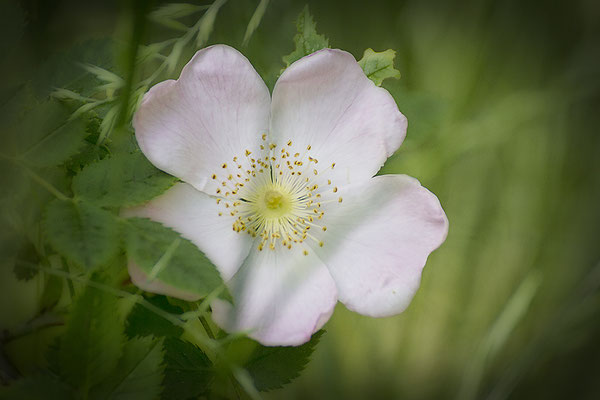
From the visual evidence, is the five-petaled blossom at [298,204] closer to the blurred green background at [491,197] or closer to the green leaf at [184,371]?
the green leaf at [184,371]

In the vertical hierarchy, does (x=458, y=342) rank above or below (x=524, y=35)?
below

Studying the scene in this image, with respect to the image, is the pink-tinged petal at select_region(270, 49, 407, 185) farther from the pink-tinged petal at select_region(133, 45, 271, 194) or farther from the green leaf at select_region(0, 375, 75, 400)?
the green leaf at select_region(0, 375, 75, 400)

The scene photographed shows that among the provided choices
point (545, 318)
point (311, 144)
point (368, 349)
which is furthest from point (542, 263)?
point (311, 144)

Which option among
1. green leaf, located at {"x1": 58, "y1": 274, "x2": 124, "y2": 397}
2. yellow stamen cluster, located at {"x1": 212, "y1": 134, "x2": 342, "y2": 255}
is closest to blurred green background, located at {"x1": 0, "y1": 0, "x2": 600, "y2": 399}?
yellow stamen cluster, located at {"x1": 212, "y1": 134, "x2": 342, "y2": 255}

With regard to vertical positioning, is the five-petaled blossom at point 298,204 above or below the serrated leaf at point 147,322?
above

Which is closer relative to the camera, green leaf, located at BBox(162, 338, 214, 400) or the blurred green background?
green leaf, located at BBox(162, 338, 214, 400)

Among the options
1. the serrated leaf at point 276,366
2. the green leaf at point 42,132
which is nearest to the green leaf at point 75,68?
the green leaf at point 42,132

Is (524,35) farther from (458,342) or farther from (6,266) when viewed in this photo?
(6,266)

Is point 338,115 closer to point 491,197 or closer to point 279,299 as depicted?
point 279,299
